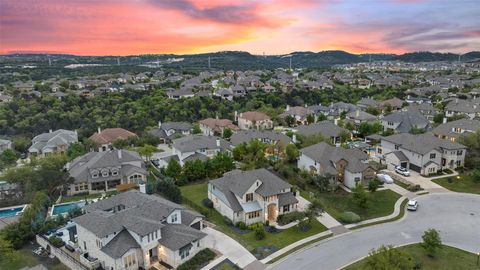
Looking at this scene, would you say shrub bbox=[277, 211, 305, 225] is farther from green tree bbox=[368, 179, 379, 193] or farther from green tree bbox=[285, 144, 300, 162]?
green tree bbox=[285, 144, 300, 162]

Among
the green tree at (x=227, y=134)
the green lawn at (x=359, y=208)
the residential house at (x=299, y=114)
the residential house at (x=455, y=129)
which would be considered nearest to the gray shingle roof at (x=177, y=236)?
the green lawn at (x=359, y=208)

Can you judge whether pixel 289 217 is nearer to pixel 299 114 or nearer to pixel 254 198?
pixel 254 198

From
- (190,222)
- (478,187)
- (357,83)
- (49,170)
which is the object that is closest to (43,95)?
(49,170)

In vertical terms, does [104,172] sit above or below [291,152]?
below

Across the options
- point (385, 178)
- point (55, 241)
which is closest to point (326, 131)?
point (385, 178)

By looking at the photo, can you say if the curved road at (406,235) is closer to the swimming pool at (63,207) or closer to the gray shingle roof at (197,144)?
the swimming pool at (63,207)

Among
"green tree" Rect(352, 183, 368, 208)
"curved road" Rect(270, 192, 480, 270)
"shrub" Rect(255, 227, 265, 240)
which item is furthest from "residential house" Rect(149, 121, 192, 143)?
"curved road" Rect(270, 192, 480, 270)
